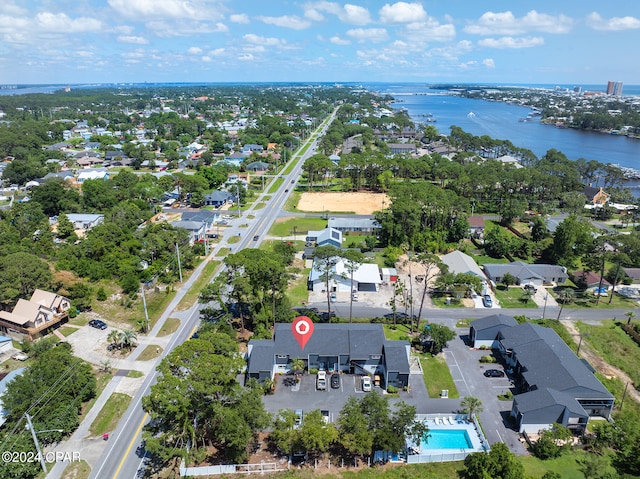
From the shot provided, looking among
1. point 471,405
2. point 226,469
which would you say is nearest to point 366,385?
point 471,405

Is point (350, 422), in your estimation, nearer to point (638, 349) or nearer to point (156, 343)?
point (156, 343)

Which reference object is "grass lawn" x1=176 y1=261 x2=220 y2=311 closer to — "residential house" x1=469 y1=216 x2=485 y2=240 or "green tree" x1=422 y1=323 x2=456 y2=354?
"green tree" x1=422 y1=323 x2=456 y2=354

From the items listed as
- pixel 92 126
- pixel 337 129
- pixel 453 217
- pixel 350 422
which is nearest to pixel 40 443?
pixel 350 422

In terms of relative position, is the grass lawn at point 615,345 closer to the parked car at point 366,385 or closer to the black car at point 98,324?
the parked car at point 366,385

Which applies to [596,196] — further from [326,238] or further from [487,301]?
[326,238]

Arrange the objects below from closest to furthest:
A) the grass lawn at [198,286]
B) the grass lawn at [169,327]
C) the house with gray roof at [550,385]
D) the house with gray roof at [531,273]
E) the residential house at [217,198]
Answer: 1. the house with gray roof at [550,385]
2. the grass lawn at [169,327]
3. the grass lawn at [198,286]
4. the house with gray roof at [531,273]
5. the residential house at [217,198]

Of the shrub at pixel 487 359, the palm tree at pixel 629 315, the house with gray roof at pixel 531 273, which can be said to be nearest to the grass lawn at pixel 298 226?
the house with gray roof at pixel 531 273

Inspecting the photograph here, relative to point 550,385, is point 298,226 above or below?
below
